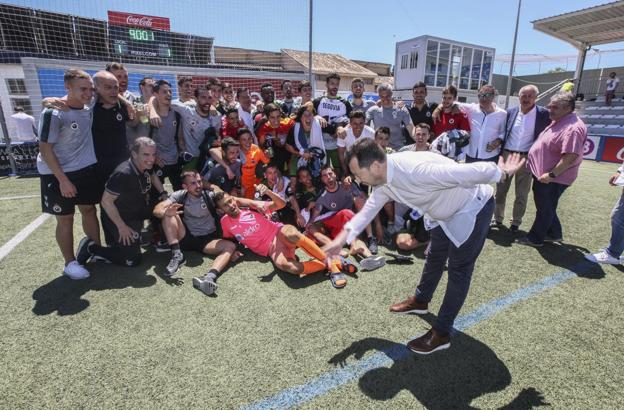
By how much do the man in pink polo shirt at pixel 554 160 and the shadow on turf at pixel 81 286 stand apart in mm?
5005

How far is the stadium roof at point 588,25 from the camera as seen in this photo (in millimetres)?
14516

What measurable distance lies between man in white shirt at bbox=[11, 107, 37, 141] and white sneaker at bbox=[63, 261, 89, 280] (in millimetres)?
8702

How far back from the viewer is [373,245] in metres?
4.50

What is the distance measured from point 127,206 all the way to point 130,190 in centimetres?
25

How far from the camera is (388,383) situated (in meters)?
2.39

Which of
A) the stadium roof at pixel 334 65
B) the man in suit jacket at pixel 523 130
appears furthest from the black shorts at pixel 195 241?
the stadium roof at pixel 334 65

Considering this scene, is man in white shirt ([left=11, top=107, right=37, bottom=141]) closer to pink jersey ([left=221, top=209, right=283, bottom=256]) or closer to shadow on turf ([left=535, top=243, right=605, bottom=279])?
pink jersey ([left=221, top=209, right=283, bottom=256])

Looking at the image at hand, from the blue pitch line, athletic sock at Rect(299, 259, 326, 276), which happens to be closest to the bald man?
athletic sock at Rect(299, 259, 326, 276)

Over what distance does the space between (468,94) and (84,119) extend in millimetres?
27490

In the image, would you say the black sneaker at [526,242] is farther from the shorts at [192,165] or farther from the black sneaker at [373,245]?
the shorts at [192,165]

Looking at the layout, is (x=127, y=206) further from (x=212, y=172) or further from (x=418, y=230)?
(x=418, y=230)

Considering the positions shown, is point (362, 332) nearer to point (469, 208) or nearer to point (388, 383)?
point (388, 383)

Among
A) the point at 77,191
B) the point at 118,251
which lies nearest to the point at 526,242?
the point at 118,251

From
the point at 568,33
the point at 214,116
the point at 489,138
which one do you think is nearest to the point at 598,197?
the point at 489,138
